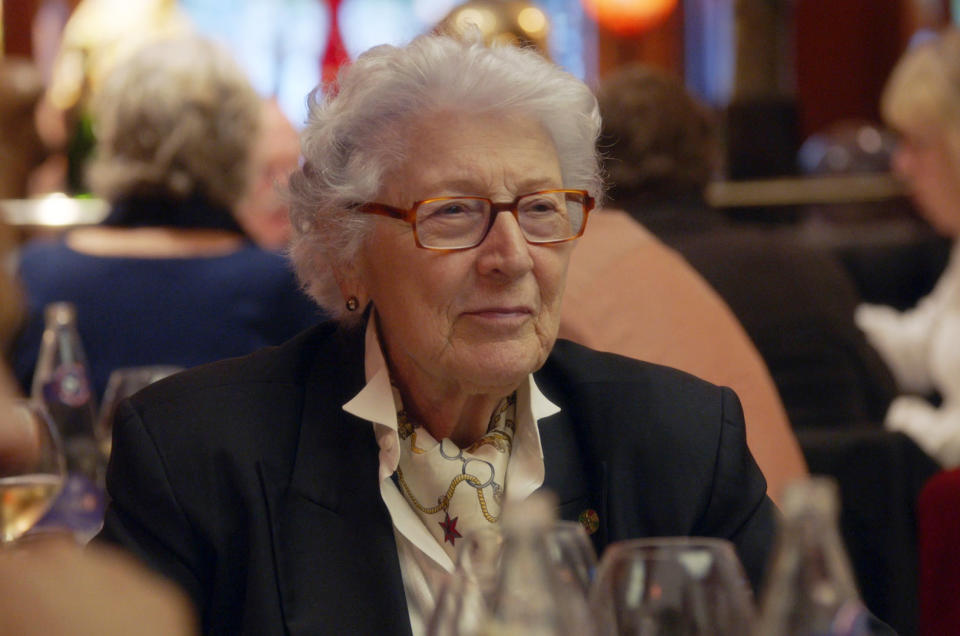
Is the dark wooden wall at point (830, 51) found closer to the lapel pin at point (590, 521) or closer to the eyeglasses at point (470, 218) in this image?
the eyeglasses at point (470, 218)

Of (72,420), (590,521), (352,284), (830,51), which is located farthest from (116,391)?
(830,51)

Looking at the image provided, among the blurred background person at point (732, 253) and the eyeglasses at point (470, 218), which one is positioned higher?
the eyeglasses at point (470, 218)

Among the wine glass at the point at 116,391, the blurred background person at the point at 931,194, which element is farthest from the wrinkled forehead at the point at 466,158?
the blurred background person at the point at 931,194

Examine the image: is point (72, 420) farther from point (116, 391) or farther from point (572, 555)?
point (572, 555)

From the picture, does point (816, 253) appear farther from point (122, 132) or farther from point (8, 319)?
point (8, 319)

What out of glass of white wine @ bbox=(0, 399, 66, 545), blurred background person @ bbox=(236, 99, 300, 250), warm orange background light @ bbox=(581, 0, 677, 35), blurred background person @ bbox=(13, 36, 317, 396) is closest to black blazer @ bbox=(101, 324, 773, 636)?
glass of white wine @ bbox=(0, 399, 66, 545)

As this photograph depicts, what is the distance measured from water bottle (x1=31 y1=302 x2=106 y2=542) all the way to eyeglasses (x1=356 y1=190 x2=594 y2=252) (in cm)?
67

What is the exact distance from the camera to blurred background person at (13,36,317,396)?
3.07 metres

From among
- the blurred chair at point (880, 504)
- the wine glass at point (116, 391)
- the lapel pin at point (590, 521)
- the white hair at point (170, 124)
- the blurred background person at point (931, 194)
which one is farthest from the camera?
the blurred background person at point (931, 194)

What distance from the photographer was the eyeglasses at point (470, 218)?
1.69 m

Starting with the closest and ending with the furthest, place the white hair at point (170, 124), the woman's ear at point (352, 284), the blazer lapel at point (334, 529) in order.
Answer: the blazer lapel at point (334, 529) < the woman's ear at point (352, 284) < the white hair at point (170, 124)

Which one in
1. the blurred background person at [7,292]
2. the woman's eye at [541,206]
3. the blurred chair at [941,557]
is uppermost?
the blurred background person at [7,292]

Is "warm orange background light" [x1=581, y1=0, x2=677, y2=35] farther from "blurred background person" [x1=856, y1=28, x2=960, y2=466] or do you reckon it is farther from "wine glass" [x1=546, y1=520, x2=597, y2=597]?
"wine glass" [x1=546, y1=520, x2=597, y2=597]

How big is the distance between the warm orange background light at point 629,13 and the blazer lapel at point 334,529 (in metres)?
7.00
